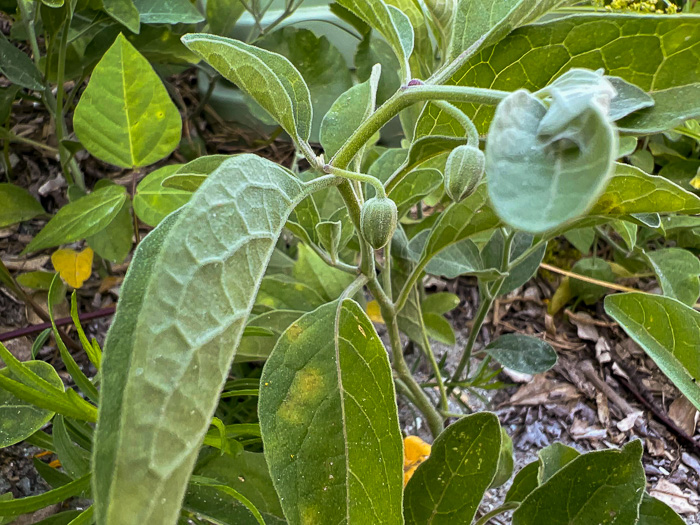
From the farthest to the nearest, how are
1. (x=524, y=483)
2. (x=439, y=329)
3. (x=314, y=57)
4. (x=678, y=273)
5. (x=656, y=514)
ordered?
(x=314, y=57)
(x=439, y=329)
(x=678, y=273)
(x=524, y=483)
(x=656, y=514)

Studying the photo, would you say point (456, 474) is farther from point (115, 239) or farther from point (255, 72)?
point (115, 239)

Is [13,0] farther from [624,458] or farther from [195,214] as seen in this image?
[624,458]

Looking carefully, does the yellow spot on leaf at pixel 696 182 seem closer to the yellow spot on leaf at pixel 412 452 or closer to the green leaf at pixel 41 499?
the yellow spot on leaf at pixel 412 452

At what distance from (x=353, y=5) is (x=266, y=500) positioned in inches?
19.5

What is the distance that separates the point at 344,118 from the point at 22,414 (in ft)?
1.46

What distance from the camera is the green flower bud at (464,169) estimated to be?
14.0 inches

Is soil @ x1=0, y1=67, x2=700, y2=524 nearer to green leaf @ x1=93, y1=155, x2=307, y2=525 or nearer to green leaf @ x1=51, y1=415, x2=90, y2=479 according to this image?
green leaf @ x1=51, y1=415, x2=90, y2=479

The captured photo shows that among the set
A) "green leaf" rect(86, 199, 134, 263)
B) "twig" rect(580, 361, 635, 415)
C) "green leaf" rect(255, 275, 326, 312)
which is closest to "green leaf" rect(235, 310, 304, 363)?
"green leaf" rect(255, 275, 326, 312)

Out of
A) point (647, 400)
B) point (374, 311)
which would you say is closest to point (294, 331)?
point (374, 311)

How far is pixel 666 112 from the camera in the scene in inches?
15.1

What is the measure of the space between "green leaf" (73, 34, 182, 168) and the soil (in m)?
0.39

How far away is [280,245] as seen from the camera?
3.75ft

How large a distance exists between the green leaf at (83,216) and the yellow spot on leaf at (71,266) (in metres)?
0.17

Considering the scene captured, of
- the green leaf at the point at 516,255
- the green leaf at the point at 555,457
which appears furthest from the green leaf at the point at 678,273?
the green leaf at the point at 555,457
